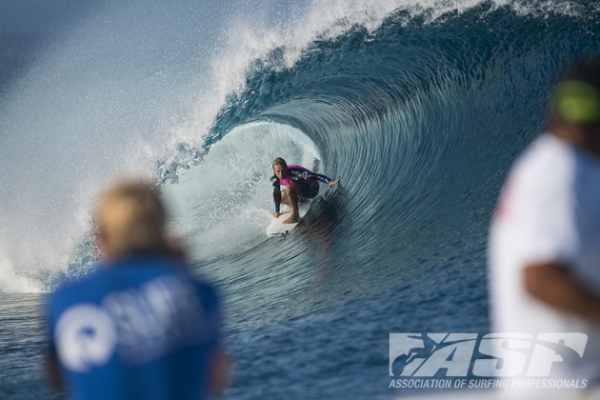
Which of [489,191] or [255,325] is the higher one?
[489,191]

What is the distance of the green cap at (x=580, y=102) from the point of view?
5.70 feet

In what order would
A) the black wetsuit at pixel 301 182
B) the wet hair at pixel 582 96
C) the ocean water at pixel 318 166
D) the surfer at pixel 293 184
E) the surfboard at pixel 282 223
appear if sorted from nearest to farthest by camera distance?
1. the wet hair at pixel 582 96
2. the ocean water at pixel 318 166
3. the surfer at pixel 293 184
4. the black wetsuit at pixel 301 182
5. the surfboard at pixel 282 223

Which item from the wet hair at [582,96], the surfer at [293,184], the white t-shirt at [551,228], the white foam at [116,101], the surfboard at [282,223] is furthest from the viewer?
the white foam at [116,101]

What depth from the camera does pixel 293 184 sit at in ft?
33.5

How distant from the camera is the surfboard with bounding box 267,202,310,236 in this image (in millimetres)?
10328

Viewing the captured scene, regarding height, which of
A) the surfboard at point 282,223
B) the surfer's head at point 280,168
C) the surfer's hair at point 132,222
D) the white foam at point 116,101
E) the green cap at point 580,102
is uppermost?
the white foam at point 116,101

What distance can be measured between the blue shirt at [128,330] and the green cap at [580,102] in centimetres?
102

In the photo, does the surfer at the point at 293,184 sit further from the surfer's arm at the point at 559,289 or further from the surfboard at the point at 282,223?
the surfer's arm at the point at 559,289

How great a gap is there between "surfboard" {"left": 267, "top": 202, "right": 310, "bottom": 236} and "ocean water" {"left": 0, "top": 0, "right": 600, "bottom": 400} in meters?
0.18

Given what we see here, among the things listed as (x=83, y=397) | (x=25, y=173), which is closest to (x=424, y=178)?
(x=83, y=397)

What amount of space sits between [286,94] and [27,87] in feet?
33.9

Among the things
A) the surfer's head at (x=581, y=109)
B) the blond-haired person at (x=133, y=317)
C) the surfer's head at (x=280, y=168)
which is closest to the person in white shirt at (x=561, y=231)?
the surfer's head at (x=581, y=109)

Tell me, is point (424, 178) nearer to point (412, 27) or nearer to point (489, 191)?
point (489, 191)

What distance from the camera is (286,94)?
1389 cm
